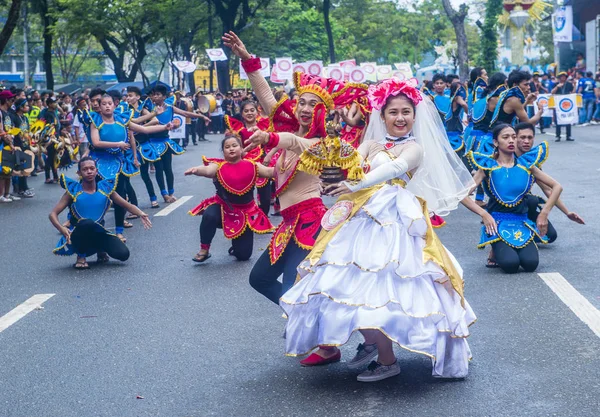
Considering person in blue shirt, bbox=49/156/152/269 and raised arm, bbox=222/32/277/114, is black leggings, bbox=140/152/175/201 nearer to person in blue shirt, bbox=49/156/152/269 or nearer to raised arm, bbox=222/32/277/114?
person in blue shirt, bbox=49/156/152/269

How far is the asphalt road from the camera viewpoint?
16.9ft

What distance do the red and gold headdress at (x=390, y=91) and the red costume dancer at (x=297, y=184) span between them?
48 centimetres

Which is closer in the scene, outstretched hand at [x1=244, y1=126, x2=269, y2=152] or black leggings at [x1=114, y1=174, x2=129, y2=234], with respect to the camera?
outstretched hand at [x1=244, y1=126, x2=269, y2=152]

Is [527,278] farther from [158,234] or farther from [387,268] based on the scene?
[158,234]

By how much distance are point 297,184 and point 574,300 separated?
2479mm

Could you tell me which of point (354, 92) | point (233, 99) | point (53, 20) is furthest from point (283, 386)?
point (53, 20)

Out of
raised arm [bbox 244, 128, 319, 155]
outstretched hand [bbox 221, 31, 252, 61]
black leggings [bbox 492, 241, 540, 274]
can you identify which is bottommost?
black leggings [bbox 492, 241, 540, 274]

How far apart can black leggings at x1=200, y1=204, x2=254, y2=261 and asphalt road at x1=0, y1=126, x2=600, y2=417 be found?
133 millimetres

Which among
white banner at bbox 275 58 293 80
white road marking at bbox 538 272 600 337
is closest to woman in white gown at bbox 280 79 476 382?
white road marking at bbox 538 272 600 337

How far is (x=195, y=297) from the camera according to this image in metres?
8.09

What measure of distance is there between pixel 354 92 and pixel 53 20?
35256 millimetres

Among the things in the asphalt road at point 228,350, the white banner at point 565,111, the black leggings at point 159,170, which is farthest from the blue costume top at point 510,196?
the white banner at point 565,111

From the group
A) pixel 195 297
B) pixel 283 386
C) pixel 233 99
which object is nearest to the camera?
pixel 283 386

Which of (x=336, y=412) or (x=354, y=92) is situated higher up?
(x=354, y=92)
